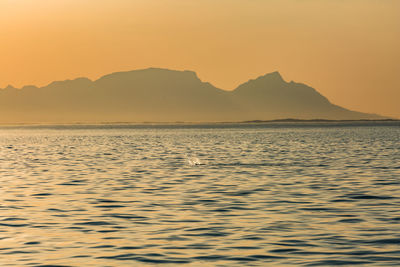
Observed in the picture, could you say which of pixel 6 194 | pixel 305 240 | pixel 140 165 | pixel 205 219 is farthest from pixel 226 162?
pixel 305 240

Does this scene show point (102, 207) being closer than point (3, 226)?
No

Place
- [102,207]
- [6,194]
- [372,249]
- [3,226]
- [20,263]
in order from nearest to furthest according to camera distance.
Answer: [20,263] < [372,249] < [3,226] < [102,207] < [6,194]

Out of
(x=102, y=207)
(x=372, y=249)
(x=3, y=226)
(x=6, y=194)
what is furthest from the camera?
(x=6, y=194)

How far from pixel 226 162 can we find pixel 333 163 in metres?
8.70

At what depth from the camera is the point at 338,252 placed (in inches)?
786

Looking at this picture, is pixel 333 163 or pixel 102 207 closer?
pixel 102 207

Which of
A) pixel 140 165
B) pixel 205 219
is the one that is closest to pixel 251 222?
pixel 205 219

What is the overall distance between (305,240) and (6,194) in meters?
18.3

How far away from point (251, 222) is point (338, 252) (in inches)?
221

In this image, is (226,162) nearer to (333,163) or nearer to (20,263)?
(333,163)

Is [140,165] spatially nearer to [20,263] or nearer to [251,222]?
[251,222]

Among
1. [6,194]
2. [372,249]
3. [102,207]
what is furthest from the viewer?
[6,194]

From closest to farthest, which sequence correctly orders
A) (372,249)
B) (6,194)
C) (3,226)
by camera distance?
(372,249) → (3,226) → (6,194)

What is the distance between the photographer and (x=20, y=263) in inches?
743
